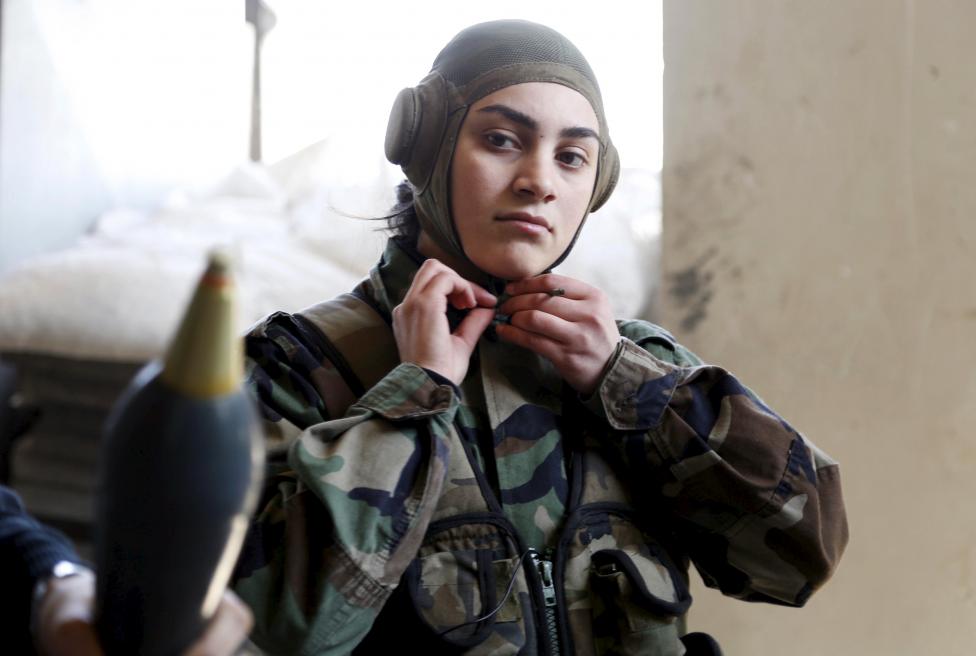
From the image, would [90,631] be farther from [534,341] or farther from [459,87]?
[459,87]

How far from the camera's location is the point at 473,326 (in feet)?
3.04

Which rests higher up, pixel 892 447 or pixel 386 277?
pixel 386 277

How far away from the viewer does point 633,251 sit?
6.40 feet

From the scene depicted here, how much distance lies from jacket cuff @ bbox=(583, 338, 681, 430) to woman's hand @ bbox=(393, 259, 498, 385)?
0.13 metres

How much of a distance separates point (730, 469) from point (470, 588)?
26cm

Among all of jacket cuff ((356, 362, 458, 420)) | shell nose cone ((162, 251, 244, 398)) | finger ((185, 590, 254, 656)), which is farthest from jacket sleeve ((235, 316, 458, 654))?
shell nose cone ((162, 251, 244, 398))

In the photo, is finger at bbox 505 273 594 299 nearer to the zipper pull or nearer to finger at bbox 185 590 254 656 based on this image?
the zipper pull

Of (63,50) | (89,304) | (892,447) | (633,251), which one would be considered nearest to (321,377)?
(892,447)

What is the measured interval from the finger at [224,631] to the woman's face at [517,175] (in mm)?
552

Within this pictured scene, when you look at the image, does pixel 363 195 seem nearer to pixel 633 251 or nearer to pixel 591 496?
pixel 633 251

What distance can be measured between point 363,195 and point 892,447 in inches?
34.7

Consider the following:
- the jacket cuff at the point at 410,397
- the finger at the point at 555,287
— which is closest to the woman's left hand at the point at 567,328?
the finger at the point at 555,287

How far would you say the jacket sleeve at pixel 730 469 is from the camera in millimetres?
901

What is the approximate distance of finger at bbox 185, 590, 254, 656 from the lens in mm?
435
